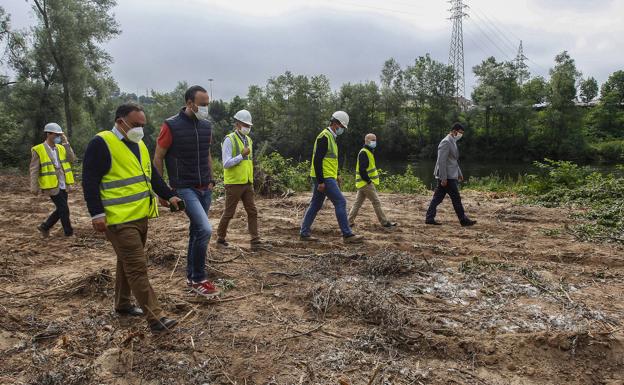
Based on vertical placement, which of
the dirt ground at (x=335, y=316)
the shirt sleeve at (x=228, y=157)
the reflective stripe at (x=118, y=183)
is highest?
the shirt sleeve at (x=228, y=157)

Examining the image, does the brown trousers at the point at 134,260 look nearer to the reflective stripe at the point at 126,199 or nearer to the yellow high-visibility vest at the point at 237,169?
the reflective stripe at the point at 126,199

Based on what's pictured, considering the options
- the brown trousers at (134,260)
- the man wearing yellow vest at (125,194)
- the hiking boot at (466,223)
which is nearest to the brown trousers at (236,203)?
the man wearing yellow vest at (125,194)

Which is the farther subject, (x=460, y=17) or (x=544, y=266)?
(x=460, y=17)

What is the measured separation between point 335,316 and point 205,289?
56.3 inches

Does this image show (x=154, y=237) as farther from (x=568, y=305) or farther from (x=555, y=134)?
(x=555, y=134)

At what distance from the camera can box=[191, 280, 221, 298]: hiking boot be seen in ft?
15.0

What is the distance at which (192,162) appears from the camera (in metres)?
4.63

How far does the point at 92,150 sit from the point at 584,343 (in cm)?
424

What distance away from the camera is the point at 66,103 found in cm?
2333

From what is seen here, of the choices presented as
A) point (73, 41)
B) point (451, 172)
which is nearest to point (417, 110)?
point (73, 41)

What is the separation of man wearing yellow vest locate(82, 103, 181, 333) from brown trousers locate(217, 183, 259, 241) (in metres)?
2.29

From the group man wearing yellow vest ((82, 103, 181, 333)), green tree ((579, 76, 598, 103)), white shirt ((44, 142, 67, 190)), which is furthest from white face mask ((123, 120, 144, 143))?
green tree ((579, 76, 598, 103))

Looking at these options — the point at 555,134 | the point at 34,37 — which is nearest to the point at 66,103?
the point at 34,37

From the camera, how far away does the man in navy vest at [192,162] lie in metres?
4.52
